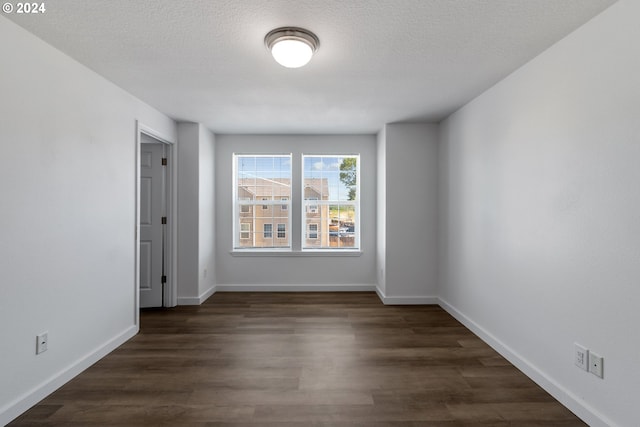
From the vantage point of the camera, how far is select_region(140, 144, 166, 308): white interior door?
13.4 ft

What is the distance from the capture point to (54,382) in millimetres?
2201

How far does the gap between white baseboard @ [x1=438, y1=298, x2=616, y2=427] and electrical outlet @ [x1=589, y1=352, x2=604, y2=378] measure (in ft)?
0.72

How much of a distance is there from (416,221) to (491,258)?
4.47ft

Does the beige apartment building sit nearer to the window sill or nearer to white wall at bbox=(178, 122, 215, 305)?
the window sill

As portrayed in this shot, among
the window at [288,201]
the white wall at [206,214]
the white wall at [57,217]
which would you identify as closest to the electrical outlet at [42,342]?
the white wall at [57,217]

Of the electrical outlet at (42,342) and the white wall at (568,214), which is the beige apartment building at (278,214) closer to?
the white wall at (568,214)

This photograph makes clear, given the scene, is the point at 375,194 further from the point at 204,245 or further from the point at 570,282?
the point at 570,282

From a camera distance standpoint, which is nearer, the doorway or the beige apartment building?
the doorway

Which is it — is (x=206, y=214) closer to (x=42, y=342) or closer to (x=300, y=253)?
(x=300, y=253)

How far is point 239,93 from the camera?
309cm

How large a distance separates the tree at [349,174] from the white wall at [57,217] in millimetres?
2892

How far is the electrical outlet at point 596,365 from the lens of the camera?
1812mm

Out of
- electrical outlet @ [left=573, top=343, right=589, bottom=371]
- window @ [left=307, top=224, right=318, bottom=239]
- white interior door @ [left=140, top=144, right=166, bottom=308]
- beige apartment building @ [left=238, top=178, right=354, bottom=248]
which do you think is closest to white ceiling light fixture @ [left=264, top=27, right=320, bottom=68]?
electrical outlet @ [left=573, top=343, right=589, bottom=371]

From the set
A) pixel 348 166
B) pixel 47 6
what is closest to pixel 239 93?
pixel 47 6
